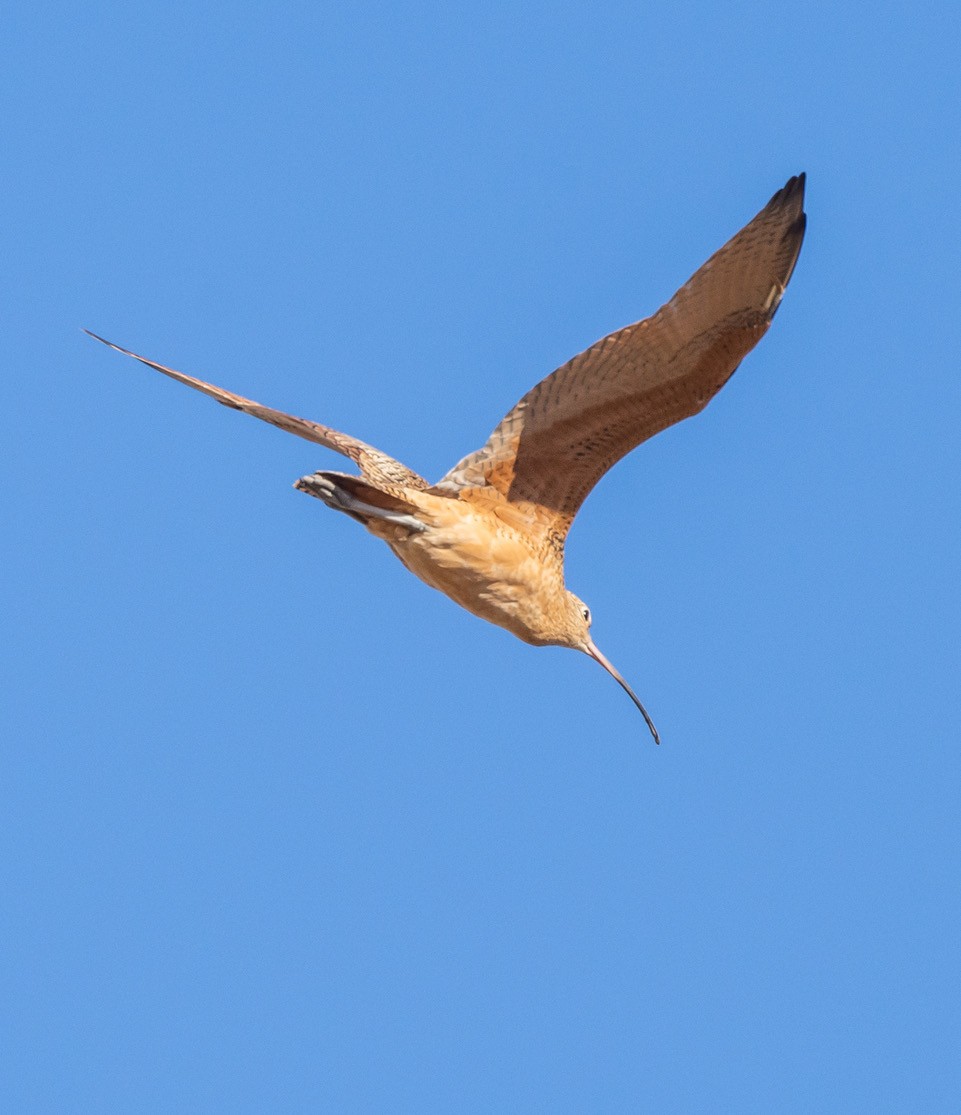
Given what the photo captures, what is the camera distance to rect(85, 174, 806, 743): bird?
447 inches

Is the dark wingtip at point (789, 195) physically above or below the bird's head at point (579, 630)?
above

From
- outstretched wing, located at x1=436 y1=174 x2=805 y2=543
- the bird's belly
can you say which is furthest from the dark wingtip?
the bird's belly

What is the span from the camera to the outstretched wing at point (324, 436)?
38.2 ft

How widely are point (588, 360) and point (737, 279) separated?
3.30 feet

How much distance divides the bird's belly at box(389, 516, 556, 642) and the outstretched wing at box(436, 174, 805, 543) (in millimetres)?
327

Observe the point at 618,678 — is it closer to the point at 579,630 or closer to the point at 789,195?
the point at 579,630

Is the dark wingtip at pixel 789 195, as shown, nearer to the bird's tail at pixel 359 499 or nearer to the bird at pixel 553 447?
the bird at pixel 553 447

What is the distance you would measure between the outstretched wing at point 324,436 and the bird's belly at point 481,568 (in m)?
0.40

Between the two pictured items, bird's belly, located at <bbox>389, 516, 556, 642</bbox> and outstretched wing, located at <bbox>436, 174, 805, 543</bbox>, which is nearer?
outstretched wing, located at <bbox>436, 174, 805, 543</bbox>

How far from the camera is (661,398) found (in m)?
12.0

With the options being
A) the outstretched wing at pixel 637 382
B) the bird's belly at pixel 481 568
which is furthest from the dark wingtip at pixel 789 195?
the bird's belly at pixel 481 568

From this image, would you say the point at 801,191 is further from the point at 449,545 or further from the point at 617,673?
the point at 617,673

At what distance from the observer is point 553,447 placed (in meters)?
12.4

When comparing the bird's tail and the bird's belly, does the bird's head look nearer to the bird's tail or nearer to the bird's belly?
the bird's belly
